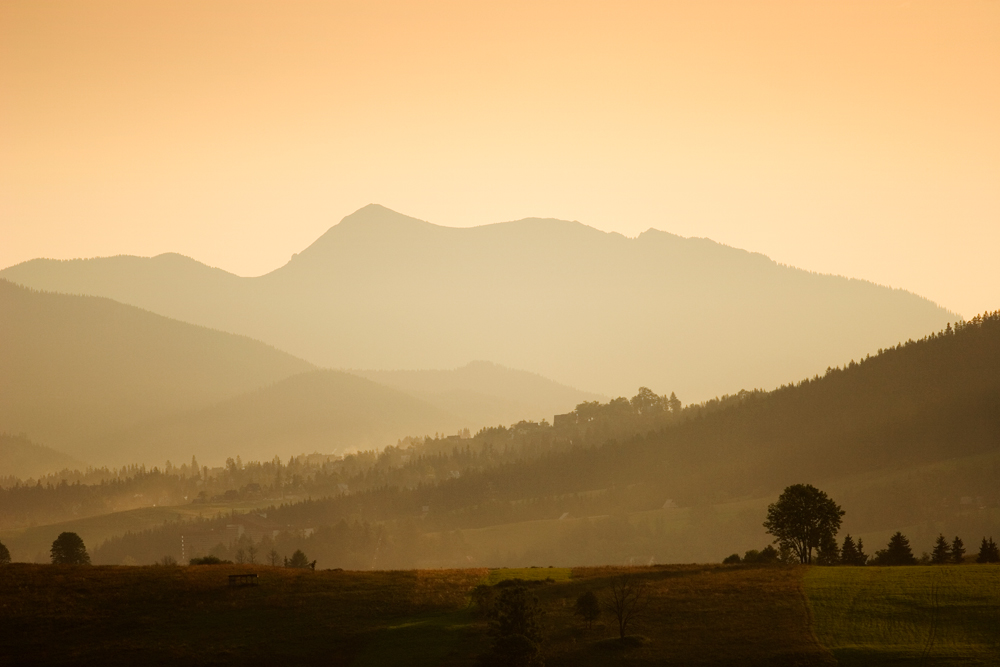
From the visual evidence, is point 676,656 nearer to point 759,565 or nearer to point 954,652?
point 954,652

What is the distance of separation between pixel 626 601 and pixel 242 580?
42.2 metres

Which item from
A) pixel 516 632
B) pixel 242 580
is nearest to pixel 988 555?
pixel 516 632

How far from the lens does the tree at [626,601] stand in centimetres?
10244

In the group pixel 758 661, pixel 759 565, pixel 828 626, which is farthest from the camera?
pixel 759 565

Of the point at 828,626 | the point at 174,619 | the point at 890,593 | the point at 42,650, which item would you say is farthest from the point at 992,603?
the point at 42,650

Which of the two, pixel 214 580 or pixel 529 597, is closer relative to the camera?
pixel 529 597

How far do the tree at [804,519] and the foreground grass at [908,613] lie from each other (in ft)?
84.4

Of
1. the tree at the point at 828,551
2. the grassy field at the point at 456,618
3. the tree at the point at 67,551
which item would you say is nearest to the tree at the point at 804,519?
the tree at the point at 828,551

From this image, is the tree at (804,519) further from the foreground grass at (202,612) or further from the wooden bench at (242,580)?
the wooden bench at (242,580)

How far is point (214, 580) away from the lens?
4739 inches

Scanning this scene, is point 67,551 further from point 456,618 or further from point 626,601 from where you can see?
point 626,601

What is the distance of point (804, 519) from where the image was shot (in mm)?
152500

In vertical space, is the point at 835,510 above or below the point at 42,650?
above

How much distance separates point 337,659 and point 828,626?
Result: 4524 cm
